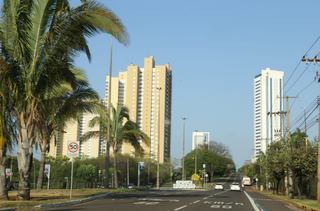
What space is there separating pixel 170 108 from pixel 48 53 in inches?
5976

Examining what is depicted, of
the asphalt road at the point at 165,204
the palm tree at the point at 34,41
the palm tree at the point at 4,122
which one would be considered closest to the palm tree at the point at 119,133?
the asphalt road at the point at 165,204

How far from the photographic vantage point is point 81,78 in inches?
1082

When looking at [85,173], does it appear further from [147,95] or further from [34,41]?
[147,95]

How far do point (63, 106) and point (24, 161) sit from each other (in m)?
6.02

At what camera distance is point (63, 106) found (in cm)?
2123

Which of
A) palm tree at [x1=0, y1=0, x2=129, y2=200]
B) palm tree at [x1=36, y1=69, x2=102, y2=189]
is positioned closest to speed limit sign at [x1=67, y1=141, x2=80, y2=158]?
palm tree at [x1=36, y1=69, x2=102, y2=189]

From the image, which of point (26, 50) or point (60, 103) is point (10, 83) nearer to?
point (26, 50)

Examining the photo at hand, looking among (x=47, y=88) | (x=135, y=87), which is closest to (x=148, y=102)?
(x=135, y=87)

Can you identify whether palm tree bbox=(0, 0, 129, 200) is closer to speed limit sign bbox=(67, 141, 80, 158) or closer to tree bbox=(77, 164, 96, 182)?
speed limit sign bbox=(67, 141, 80, 158)

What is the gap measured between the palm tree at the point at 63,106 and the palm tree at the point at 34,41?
91cm

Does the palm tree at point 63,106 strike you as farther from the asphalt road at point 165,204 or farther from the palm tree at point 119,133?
the palm tree at point 119,133

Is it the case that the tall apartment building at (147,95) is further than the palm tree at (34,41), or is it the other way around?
the tall apartment building at (147,95)

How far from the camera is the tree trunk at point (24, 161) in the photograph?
15664mm

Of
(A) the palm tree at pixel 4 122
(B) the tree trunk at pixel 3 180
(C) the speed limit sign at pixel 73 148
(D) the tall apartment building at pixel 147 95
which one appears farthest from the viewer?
(D) the tall apartment building at pixel 147 95
